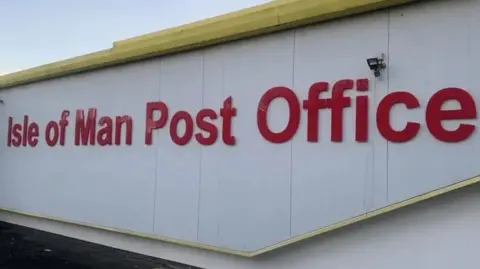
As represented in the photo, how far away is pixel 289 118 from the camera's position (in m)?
6.45

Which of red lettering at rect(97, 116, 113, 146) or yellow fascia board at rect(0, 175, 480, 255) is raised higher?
red lettering at rect(97, 116, 113, 146)

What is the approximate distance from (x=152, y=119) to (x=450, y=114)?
199 inches

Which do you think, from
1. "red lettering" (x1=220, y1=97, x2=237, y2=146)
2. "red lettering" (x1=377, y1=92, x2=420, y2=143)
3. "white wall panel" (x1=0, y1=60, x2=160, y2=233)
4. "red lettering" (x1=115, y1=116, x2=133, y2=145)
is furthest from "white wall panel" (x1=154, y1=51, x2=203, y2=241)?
"red lettering" (x1=377, y1=92, x2=420, y2=143)

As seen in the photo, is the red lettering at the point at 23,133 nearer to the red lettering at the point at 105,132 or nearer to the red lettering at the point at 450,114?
the red lettering at the point at 105,132

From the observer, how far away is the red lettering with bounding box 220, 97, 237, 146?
23.2ft

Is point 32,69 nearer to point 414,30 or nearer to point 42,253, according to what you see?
point 42,253

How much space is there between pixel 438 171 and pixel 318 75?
6.45 ft

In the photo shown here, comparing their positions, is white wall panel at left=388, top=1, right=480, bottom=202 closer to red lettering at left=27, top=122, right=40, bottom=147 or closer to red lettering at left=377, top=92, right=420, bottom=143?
red lettering at left=377, top=92, right=420, bottom=143

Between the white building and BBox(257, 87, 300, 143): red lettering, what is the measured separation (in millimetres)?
20

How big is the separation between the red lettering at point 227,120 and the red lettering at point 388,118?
2308 millimetres

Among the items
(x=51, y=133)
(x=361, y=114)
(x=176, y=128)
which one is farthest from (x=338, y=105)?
(x=51, y=133)

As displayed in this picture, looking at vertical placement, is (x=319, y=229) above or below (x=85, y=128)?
below

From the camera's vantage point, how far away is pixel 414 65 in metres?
5.44

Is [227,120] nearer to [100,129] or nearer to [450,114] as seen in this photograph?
[450,114]
